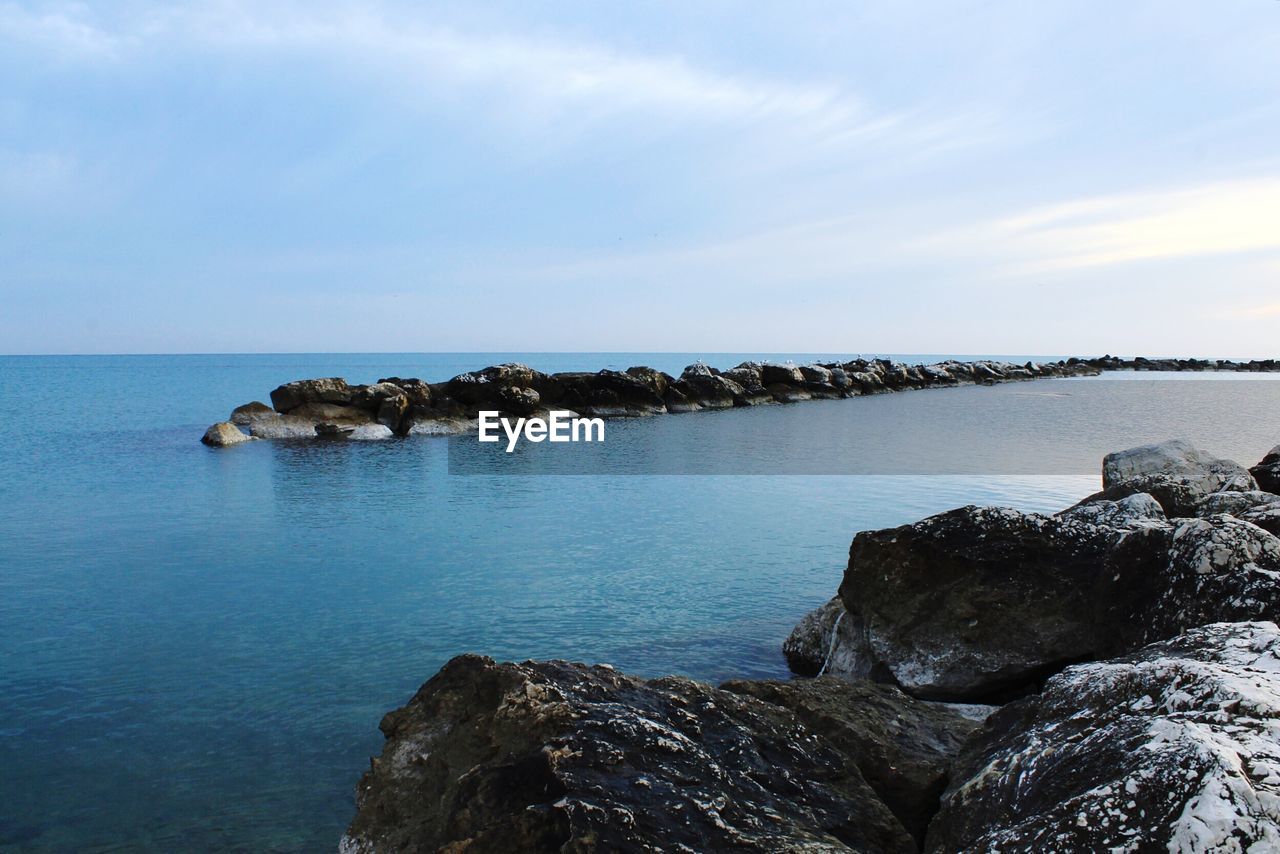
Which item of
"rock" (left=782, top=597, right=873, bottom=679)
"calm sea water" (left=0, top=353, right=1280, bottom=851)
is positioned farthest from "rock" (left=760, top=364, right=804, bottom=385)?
"rock" (left=782, top=597, right=873, bottom=679)

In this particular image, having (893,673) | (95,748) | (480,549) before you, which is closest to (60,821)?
(95,748)

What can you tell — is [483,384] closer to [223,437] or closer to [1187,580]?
[223,437]

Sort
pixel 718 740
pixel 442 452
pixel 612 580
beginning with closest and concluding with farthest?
pixel 718 740 < pixel 612 580 < pixel 442 452

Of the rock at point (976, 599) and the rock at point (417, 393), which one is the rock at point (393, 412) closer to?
the rock at point (417, 393)

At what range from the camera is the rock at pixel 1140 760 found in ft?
10.4

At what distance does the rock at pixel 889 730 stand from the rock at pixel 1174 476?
7068mm

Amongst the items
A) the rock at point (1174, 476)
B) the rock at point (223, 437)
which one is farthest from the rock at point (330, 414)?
the rock at point (1174, 476)

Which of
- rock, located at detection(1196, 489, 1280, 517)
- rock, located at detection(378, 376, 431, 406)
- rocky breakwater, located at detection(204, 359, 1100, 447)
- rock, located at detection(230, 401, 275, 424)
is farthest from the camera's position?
rock, located at detection(378, 376, 431, 406)

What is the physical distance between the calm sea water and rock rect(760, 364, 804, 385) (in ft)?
129

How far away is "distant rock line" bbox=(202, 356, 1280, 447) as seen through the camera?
3788 cm

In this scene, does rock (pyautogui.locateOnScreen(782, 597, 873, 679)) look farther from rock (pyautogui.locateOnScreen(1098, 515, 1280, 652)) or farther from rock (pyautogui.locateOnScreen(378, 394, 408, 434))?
rock (pyautogui.locateOnScreen(378, 394, 408, 434))

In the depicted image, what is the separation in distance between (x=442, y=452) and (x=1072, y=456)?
76.4 ft

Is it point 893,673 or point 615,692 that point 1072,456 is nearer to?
point 893,673

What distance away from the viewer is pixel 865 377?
7538 centimetres
